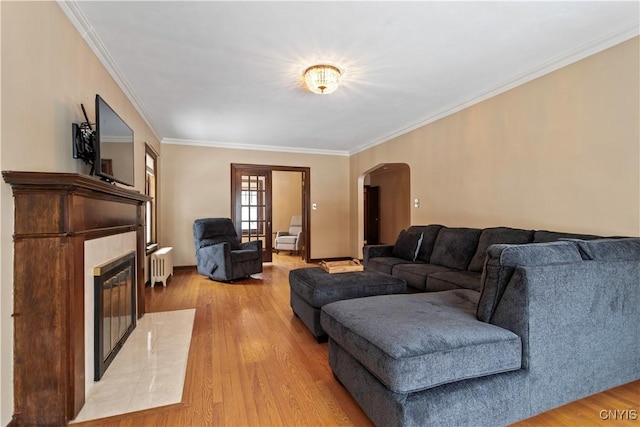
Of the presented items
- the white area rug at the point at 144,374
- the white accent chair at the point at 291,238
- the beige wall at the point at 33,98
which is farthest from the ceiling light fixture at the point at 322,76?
the white accent chair at the point at 291,238

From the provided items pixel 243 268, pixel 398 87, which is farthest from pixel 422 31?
pixel 243 268

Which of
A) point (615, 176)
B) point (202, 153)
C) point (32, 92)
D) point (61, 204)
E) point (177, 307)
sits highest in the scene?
point (202, 153)

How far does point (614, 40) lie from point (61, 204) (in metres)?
4.03

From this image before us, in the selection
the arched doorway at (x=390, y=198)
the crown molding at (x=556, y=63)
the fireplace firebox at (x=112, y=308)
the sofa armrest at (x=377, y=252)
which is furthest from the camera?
the arched doorway at (x=390, y=198)

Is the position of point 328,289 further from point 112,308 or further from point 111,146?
point 111,146

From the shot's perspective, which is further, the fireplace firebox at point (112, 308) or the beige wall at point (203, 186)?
the beige wall at point (203, 186)

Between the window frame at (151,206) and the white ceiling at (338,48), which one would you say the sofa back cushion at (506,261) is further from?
the window frame at (151,206)

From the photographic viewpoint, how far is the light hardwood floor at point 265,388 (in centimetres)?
165

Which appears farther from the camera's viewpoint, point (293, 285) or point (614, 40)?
point (293, 285)

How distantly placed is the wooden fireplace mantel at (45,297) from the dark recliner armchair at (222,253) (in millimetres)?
3167

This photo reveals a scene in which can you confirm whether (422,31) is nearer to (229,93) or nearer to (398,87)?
(398,87)

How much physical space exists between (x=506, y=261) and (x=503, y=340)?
387 millimetres

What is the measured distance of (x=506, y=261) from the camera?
62.2 inches

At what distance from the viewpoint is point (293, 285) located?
3129mm
